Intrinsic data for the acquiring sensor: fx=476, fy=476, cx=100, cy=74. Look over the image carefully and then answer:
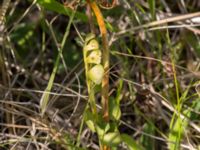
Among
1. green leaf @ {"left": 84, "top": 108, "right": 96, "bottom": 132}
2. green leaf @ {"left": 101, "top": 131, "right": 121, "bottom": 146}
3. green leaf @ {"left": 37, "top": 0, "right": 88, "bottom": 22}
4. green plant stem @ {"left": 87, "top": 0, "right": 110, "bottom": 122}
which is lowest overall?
green leaf @ {"left": 101, "top": 131, "right": 121, "bottom": 146}

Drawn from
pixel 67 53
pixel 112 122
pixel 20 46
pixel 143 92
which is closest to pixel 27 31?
pixel 20 46

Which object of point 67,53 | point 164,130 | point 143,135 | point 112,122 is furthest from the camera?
point 67,53

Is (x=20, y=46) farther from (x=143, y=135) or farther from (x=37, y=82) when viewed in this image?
(x=143, y=135)

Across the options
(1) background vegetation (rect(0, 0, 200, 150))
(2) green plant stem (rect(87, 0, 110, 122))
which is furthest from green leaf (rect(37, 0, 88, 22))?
(2) green plant stem (rect(87, 0, 110, 122))

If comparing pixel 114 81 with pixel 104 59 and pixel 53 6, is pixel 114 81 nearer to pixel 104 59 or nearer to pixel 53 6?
pixel 53 6

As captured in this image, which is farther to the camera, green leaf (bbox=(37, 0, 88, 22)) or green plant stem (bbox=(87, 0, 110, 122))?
green leaf (bbox=(37, 0, 88, 22))

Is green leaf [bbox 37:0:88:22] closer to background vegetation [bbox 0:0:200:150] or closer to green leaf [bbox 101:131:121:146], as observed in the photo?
background vegetation [bbox 0:0:200:150]

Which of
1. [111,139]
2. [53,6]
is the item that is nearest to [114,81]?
[53,6]

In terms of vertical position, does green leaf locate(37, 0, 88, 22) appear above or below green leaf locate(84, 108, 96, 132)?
above

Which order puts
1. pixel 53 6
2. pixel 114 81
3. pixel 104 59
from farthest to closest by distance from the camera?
1. pixel 114 81
2. pixel 53 6
3. pixel 104 59
